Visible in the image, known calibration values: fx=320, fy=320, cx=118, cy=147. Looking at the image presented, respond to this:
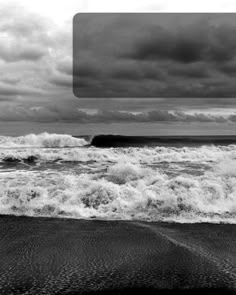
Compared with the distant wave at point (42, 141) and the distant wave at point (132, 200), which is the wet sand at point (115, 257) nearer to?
the distant wave at point (132, 200)

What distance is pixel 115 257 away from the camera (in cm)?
405

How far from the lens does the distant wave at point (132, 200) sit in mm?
6176

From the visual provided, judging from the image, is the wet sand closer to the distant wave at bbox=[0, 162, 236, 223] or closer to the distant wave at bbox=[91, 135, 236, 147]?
the distant wave at bbox=[0, 162, 236, 223]

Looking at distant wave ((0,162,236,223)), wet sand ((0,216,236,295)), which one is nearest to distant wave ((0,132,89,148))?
distant wave ((0,162,236,223))

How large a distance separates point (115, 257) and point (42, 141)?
2027 centimetres

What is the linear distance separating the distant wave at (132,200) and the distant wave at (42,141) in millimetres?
15518

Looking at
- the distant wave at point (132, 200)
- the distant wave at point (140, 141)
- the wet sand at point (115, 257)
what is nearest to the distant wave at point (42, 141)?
the distant wave at point (140, 141)

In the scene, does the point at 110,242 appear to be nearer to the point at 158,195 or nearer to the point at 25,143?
A: the point at 158,195

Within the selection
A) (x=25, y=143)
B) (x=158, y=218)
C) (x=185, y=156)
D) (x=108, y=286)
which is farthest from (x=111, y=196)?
(x=25, y=143)

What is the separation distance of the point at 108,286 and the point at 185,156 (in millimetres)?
14645

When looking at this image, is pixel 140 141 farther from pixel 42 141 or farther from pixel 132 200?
pixel 132 200

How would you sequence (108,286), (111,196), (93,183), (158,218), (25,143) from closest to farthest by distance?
(108,286)
(158,218)
(111,196)
(93,183)
(25,143)

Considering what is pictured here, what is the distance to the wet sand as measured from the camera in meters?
3.29

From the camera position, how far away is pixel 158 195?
6.76 metres
